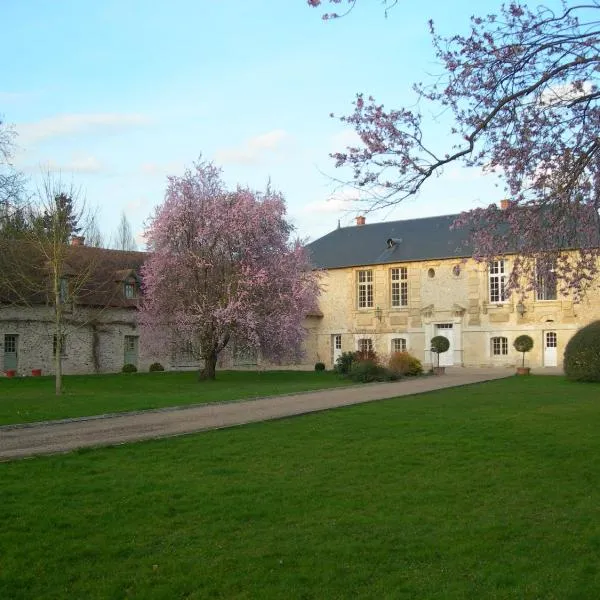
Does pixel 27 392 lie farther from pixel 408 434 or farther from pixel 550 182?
pixel 550 182

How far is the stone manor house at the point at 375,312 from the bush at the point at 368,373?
657cm

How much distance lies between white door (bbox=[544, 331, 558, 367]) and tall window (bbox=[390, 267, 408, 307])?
25.3 ft

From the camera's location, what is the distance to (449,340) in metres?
38.9

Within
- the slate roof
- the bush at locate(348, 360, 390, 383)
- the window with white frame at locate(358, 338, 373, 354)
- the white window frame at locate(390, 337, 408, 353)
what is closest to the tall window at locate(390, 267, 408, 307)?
the slate roof

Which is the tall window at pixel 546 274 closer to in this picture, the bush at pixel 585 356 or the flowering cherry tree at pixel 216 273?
the bush at pixel 585 356

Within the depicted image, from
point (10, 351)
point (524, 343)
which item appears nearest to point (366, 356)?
point (524, 343)

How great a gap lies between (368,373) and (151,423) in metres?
14.5

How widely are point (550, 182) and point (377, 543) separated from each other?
632 cm

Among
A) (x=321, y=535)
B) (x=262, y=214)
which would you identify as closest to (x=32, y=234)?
(x=262, y=214)

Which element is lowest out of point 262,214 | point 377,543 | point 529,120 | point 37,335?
point 377,543

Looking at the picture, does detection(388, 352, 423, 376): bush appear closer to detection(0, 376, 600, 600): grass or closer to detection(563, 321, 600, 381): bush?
detection(563, 321, 600, 381): bush

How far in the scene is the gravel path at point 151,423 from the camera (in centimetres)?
1152

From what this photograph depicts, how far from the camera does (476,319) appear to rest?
125 ft

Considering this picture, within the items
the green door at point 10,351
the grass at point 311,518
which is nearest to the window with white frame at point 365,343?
the green door at point 10,351
